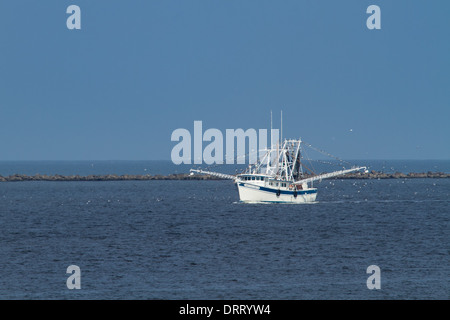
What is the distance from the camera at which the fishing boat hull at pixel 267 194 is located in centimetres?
9406

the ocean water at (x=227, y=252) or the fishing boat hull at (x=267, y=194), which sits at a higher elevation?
the fishing boat hull at (x=267, y=194)

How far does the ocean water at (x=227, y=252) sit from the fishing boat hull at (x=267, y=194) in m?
2.18

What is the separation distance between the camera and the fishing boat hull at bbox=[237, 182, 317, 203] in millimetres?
94062

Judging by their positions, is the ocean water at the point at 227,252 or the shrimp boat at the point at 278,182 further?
the shrimp boat at the point at 278,182

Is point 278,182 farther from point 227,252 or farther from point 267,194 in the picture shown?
point 227,252

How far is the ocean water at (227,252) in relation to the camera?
124 ft

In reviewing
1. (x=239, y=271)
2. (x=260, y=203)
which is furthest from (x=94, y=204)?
(x=239, y=271)

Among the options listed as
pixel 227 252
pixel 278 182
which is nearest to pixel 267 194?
pixel 278 182

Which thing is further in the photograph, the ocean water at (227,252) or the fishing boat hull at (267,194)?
the fishing boat hull at (267,194)
